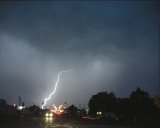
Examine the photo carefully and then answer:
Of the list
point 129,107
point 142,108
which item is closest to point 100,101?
Answer: point 129,107

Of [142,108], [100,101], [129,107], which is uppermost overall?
[100,101]

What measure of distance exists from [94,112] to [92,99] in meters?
16.5

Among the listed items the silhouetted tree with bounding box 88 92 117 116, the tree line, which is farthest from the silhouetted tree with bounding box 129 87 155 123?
the silhouetted tree with bounding box 88 92 117 116

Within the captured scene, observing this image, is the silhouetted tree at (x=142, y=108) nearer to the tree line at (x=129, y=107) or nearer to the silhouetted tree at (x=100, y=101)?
the tree line at (x=129, y=107)

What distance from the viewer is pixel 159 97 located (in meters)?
33.8

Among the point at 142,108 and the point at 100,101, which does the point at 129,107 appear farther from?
the point at 100,101

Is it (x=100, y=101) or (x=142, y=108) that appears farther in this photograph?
(x=100, y=101)

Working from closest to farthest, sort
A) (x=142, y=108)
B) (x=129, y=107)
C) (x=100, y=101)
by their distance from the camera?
(x=142, y=108), (x=129, y=107), (x=100, y=101)

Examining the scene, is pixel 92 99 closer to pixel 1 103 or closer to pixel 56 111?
pixel 56 111

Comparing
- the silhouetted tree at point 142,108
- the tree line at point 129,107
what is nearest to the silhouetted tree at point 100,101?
the tree line at point 129,107

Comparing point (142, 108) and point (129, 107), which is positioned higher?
point (129, 107)

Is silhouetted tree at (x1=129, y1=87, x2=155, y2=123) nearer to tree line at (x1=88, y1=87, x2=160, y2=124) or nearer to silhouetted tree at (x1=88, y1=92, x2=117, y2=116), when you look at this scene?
tree line at (x1=88, y1=87, x2=160, y2=124)

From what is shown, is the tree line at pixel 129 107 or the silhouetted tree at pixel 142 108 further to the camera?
the silhouetted tree at pixel 142 108

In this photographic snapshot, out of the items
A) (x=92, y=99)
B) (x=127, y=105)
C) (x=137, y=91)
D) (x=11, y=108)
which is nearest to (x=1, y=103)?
(x=11, y=108)
